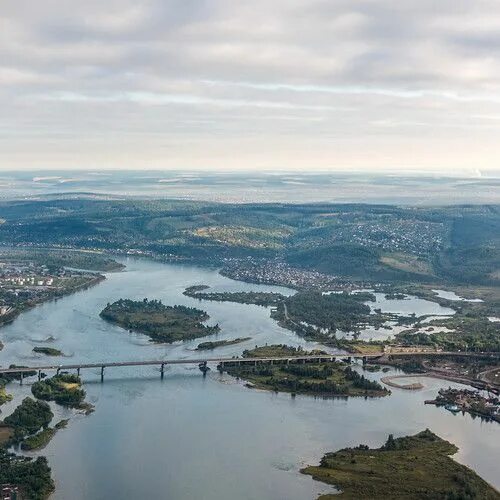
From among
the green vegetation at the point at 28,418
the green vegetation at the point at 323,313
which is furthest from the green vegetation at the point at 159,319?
the green vegetation at the point at 28,418

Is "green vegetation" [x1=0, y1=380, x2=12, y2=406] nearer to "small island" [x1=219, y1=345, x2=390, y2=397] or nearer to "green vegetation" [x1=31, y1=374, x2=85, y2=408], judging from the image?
"green vegetation" [x1=31, y1=374, x2=85, y2=408]

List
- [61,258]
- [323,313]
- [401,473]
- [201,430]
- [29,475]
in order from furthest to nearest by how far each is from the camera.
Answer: [61,258] → [323,313] → [201,430] → [401,473] → [29,475]

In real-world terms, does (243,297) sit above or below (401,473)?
above

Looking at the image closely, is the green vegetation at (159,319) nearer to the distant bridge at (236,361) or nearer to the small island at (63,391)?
the distant bridge at (236,361)

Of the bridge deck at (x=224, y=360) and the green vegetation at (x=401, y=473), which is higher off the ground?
the bridge deck at (x=224, y=360)

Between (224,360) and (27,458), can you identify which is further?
(224,360)

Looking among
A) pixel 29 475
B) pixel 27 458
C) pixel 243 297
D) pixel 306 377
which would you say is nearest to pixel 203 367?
pixel 306 377

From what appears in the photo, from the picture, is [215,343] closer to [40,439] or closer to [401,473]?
[40,439]
